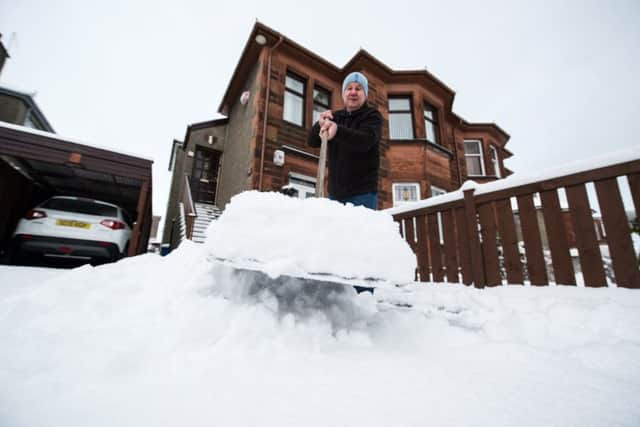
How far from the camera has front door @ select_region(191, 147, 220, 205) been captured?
9.99 metres

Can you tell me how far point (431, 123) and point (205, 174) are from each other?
353 inches

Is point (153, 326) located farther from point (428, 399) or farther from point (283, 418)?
point (428, 399)

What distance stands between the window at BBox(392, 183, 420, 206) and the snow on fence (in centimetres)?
436

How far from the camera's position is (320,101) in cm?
761

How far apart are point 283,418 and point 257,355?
0.32m

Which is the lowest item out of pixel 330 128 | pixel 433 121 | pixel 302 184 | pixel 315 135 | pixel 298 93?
pixel 330 128

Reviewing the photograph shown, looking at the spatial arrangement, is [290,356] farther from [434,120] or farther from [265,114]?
[434,120]

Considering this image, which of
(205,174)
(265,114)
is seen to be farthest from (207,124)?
(265,114)

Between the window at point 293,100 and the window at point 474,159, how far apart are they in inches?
309

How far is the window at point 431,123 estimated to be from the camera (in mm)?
8703

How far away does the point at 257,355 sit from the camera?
3.15 feet

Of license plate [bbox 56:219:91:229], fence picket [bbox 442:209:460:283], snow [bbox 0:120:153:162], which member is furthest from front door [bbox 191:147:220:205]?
fence picket [bbox 442:209:460:283]

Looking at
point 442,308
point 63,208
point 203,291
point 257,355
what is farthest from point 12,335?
point 63,208

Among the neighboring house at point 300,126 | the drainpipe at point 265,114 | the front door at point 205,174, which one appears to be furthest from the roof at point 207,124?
the drainpipe at point 265,114
